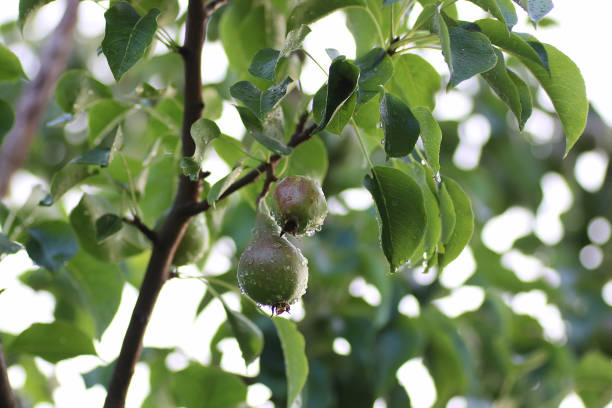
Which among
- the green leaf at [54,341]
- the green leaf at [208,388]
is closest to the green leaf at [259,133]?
the green leaf at [54,341]

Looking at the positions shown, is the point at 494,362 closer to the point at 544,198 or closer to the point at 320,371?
the point at 320,371

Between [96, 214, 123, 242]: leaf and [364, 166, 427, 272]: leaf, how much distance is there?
0.42 metres

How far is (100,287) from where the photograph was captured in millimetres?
1332

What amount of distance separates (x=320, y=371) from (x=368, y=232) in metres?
0.58

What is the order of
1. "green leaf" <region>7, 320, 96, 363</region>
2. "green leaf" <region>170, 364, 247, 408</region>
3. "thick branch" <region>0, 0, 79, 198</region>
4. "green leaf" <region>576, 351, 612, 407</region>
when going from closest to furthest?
"green leaf" <region>7, 320, 96, 363</region> < "green leaf" <region>170, 364, 247, 408</region> < "thick branch" <region>0, 0, 79, 198</region> < "green leaf" <region>576, 351, 612, 407</region>

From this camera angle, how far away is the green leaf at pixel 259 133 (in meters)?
0.84

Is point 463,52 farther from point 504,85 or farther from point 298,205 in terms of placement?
point 298,205

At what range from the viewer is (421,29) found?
100 centimetres

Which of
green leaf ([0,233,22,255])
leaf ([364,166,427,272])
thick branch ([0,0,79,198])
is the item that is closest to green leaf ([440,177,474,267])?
leaf ([364,166,427,272])

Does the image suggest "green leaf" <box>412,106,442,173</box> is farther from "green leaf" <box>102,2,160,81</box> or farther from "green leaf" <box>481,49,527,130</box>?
"green leaf" <box>102,2,160,81</box>

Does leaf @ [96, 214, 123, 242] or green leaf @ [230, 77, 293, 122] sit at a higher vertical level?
green leaf @ [230, 77, 293, 122]

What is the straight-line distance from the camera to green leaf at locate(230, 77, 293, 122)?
33.5 inches

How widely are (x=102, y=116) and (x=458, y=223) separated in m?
0.70

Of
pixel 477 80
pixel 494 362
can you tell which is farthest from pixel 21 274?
pixel 477 80
